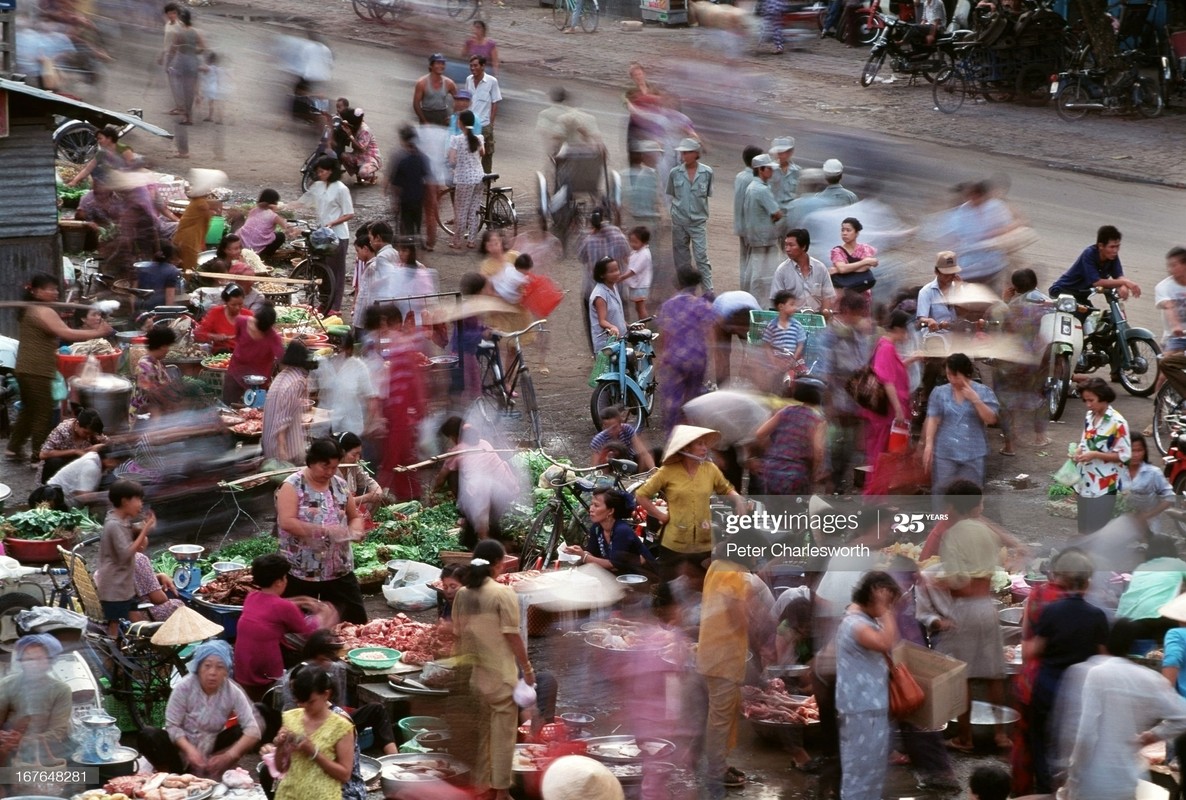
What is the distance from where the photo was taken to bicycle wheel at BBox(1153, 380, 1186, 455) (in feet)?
44.7

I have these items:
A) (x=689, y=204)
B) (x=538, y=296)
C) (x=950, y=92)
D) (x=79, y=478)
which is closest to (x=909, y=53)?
(x=950, y=92)

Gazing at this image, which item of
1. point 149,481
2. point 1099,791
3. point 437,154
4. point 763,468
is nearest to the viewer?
point 1099,791

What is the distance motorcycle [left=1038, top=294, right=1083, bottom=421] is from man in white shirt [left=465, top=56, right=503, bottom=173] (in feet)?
30.9

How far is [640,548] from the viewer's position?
11.5m

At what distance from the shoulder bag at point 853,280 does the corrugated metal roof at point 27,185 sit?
8.20m

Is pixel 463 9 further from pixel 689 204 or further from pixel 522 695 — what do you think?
pixel 522 695

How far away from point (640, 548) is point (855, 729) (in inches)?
128

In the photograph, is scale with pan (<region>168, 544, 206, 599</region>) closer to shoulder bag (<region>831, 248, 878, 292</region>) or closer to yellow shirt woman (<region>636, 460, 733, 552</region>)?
yellow shirt woman (<region>636, 460, 733, 552</region>)

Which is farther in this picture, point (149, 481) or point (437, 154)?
point (437, 154)

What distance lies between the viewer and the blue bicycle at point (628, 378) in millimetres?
14578

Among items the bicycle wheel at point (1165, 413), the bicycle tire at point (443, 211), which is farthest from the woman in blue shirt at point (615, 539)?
the bicycle tire at point (443, 211)

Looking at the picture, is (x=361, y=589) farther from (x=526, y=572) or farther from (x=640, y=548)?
(x=640, y=548)

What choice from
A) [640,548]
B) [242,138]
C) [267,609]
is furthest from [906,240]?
[242,138]

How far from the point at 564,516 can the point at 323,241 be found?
22.0ft
